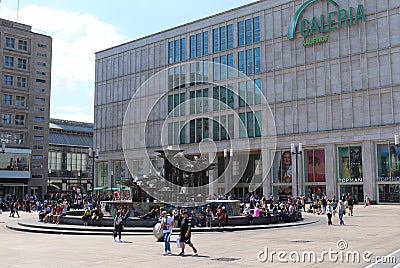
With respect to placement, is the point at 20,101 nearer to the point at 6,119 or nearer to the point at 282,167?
the point at 6,119

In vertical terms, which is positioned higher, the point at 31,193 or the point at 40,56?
the point at 40,56

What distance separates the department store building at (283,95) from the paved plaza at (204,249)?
25147 millimetres

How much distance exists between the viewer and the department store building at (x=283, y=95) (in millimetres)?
56562

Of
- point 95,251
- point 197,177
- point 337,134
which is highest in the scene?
point 337,134

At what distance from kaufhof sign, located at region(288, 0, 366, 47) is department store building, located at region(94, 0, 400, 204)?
14cm

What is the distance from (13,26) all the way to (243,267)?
80.0 m

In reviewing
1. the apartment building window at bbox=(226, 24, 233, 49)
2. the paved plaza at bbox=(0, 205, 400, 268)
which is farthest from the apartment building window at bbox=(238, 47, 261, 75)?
the paved plaza at bbox=(0, 205, 400, 268)

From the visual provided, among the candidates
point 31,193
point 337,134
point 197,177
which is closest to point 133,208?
point 197,177

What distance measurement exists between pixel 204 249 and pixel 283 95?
4834 cm

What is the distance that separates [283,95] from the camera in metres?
64.9

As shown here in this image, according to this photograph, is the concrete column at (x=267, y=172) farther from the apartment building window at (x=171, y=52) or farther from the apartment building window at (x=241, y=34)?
the apartment building window at (x=171, y=52)

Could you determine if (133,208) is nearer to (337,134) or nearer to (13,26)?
(337,134)

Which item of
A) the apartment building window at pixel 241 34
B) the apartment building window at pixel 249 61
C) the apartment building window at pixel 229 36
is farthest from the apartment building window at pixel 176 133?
the apartment building window at pixel 241 34

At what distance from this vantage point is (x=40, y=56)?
85.2m
